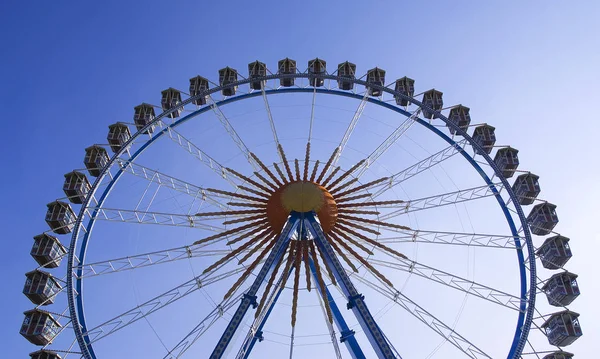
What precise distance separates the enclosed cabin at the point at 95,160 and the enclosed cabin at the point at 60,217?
1441 millimetres

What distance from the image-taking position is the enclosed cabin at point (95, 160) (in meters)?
20.0

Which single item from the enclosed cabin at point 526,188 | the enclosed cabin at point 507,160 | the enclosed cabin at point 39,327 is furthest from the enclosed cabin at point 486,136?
the enclosed cabin at point 39,327

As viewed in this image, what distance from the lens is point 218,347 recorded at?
14.6m

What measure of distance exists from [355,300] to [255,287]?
2.70 metres

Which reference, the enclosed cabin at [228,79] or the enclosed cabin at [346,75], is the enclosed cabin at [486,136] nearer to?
the enclosed cabin at [346,75]

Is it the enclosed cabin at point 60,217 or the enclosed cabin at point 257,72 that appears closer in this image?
the enclosed cabin at point 60,217

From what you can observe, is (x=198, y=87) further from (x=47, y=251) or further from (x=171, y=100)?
(x=47, y=251)

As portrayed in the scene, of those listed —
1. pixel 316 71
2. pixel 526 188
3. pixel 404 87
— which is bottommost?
pixel 526 188

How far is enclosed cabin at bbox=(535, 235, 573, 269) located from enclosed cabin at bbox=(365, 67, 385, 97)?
791cm

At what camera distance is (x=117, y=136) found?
2055 cm

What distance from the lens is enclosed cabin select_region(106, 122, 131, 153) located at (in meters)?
20.4

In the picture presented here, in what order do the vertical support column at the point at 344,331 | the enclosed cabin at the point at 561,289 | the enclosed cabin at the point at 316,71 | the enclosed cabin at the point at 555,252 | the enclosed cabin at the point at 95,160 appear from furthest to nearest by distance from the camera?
the enclosed cabin at the point at 316,71 → the enclosed cabin at the point at 95,160 → the enclosed cabin at the point at 555,252 → the enclosed cabin at the point at 561,289 → the vertical support column at the point at 344,331

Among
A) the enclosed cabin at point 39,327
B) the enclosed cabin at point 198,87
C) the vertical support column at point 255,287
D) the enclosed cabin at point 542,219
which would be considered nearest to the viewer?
the vertical support column at point 255,287

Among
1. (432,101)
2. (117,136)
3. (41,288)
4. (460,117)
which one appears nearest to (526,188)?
(460,117)
